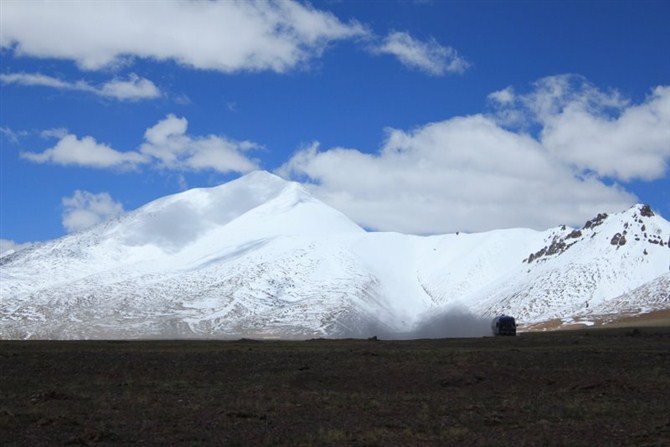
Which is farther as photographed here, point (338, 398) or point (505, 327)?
point (505, 327)

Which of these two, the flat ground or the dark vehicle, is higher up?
the dark vehicle

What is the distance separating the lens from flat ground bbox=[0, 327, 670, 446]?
25.1 m

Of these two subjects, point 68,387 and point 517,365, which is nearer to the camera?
point 68,387

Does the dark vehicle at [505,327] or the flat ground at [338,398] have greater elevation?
the dark vehicle at [505,327]

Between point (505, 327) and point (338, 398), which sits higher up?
point (505, 327)

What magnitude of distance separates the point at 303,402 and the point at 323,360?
14752 millimetres

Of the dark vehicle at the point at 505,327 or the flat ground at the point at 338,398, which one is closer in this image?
the flat ground at the point at 338,398

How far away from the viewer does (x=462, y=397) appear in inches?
1332

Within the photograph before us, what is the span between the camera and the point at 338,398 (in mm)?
33562

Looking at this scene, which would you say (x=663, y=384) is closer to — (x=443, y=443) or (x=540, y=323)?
(x=443, y=443)

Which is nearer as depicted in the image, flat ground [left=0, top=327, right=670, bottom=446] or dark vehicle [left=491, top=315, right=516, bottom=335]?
flat ground [left=0, top=327, right=670, bottom=446]

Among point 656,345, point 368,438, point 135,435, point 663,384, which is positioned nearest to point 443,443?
point 368,438

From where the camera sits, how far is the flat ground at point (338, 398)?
990 inches

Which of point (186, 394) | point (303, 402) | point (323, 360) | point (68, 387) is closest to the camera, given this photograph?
point (303, 402)
